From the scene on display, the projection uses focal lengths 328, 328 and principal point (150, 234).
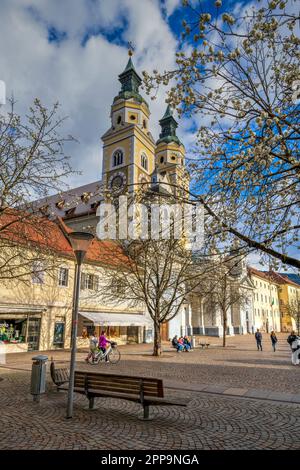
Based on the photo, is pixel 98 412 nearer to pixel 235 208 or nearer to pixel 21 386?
pixel 21 386

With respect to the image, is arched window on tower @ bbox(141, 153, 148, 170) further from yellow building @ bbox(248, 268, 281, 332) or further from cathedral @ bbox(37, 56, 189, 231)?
yellow building @ bbox(248, 268, 281, 332)

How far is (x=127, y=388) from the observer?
752 centimetres

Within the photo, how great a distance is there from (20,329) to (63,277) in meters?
5.34

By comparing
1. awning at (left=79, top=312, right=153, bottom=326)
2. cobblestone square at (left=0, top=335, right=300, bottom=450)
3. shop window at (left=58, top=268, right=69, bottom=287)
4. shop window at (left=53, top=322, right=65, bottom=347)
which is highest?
shop window at (left=58, top=268, right=69, bottom=287)

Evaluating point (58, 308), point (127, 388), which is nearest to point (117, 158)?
point (58, 308)

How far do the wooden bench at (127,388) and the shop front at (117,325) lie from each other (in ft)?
59.6

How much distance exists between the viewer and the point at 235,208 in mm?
7500

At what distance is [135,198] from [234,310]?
5783 cm

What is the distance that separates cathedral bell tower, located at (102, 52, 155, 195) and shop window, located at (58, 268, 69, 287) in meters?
26.4

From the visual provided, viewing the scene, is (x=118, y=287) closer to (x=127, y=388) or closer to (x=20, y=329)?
(x=20, y=329)

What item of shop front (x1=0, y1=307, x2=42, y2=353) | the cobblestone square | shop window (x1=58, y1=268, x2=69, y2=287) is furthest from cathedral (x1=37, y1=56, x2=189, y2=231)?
the cobblestone square

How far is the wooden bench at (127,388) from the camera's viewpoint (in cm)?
714

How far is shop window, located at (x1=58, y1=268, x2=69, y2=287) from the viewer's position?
85.9 ft

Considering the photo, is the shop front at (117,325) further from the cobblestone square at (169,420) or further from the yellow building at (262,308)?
the yellow building at (262,308)
